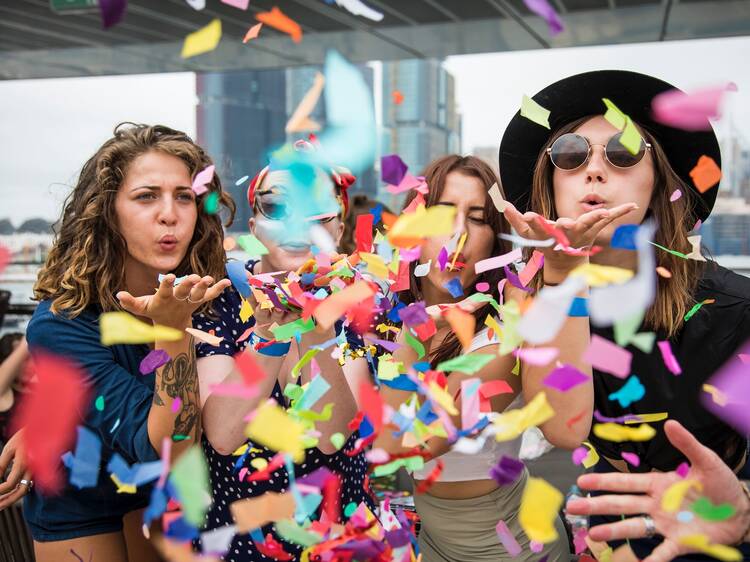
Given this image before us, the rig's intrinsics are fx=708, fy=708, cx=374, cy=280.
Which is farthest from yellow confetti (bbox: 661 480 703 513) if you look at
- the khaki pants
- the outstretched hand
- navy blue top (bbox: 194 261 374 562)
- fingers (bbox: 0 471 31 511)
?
fingers (bbox: 0 471 31 511)

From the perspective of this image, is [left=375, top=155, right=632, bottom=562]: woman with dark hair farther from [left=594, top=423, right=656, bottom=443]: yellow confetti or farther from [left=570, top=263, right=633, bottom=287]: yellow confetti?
[left=570, top=263, right=633, bottom=287]: yellow confetti

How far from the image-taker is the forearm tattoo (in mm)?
1323

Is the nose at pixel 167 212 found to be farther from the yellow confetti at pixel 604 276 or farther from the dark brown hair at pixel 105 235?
the yellow confetti at pixel 604 276

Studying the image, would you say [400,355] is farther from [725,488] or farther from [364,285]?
[725,488]

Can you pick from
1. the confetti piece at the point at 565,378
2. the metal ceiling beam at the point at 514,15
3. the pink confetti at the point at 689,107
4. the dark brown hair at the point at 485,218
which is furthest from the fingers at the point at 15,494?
the metal ceiling beam at the point at 514,15

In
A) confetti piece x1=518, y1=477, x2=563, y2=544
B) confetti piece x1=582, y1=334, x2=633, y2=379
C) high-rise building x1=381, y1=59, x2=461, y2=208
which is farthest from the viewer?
high-rise building x1=381, y1=59, x2=461, y2=208

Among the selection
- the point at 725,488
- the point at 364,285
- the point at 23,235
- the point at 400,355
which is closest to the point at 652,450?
the point at 725,488

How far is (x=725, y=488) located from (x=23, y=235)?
14.9 feet

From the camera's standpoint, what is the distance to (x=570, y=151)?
141 centimetres

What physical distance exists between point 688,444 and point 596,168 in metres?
0.56

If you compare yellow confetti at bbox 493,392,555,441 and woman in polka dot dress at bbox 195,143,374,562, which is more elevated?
yellow confetti at bbox 493,392,555,441

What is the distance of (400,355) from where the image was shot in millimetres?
1503

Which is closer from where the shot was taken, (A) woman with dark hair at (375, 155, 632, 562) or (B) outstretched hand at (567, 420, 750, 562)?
(B) outstretched hand at (567, 420, 750, 562)

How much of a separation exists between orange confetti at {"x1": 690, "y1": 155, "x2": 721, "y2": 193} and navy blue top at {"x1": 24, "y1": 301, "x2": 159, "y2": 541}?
1213 mm
